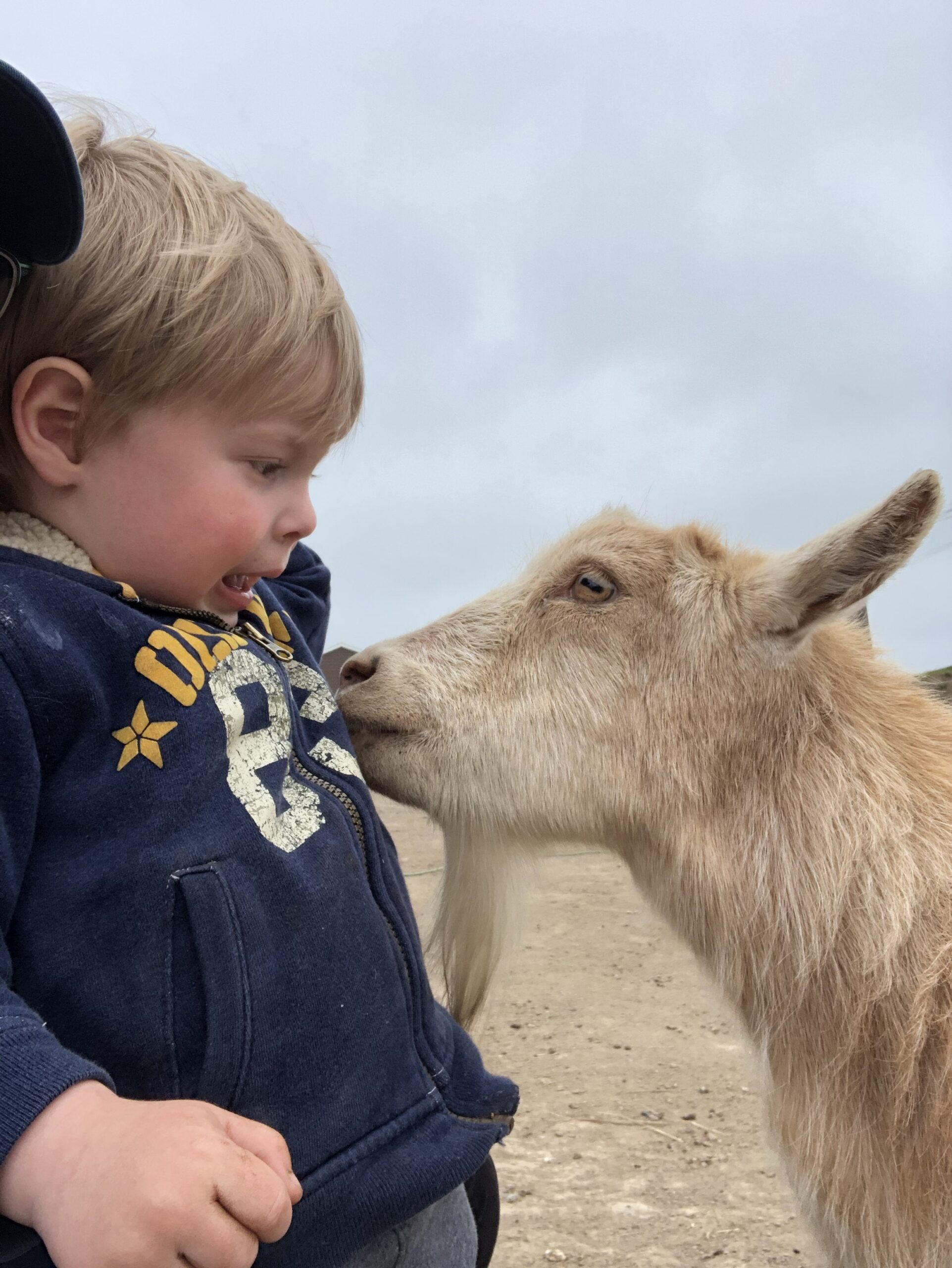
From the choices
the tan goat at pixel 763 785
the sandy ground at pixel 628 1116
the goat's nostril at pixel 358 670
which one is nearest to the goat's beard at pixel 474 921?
the tan goat at pixel 763 785

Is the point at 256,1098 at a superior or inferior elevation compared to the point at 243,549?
inferior

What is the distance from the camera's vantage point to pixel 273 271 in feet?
4.98

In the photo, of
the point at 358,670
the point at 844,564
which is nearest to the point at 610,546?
the point at 844,564

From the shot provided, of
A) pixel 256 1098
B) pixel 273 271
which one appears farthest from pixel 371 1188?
pixel 273 271

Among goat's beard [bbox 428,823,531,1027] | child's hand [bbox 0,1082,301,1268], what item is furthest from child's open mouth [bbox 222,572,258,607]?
goat's beard [bbox 428,823,531,1027]

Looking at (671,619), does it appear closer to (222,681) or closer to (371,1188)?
(222,681)

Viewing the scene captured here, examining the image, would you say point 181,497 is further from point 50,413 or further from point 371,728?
point 371,728

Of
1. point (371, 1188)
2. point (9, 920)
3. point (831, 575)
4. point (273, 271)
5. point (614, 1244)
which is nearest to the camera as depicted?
point (9, 920)

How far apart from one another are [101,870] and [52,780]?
13cm

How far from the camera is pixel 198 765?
4.33 feet

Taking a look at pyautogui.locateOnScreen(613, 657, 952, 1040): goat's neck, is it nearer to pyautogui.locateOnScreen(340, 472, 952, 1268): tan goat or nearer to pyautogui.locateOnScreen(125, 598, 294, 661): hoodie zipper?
pyautogui.locateOnScreen(340, 472, 952, 1268): tan goat

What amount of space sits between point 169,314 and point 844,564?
1.35 metres

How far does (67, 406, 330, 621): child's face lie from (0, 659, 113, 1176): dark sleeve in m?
0.28

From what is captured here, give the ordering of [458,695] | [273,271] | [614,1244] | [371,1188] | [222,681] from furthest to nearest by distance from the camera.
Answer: [614,1244], [458,695], [273,271], [222,681], [371,1188]
